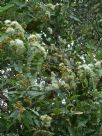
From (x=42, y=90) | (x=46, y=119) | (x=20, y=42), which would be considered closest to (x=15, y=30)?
(x=20, y=42)

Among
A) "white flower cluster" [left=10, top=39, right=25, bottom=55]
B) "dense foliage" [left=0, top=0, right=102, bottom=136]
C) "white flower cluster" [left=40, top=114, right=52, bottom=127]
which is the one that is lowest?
"white flower cluster" [left=40, top=114, right=52, bottom=127]

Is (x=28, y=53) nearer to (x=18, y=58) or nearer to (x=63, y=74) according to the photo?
(x=18, y=58)

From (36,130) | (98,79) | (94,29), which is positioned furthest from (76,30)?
(36,130)

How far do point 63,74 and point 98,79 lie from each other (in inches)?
6.8

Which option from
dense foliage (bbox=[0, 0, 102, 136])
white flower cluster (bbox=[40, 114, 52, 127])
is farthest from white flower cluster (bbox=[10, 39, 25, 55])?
white flower cluster (bbox=[40, 114, 52, 127])

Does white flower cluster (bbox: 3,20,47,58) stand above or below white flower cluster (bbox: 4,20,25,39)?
below

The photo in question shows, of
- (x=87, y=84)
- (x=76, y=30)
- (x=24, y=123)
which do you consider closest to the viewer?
(x=24, y=123)

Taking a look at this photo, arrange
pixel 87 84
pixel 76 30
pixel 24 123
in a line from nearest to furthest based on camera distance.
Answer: pixel 24 123 → pixel 87 84 → pixel 76 30

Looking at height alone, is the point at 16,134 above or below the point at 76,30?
below

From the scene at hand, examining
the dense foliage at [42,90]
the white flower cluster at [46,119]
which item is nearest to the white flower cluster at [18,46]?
the dense foliage at [42,90]

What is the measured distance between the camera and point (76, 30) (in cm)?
343

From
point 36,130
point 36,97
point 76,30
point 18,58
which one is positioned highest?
point 76,30

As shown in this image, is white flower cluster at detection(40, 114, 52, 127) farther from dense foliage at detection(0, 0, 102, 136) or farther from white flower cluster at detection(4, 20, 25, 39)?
white flower cluster at detection(4, 20, 25, 39)

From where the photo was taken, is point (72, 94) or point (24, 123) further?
point (72, 94)
